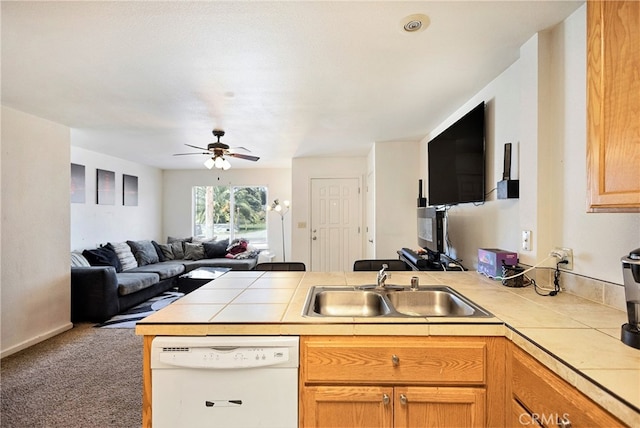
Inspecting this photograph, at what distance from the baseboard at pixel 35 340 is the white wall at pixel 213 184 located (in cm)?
326

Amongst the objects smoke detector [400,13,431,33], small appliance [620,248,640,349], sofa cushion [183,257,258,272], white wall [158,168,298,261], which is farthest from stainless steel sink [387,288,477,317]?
white wall [158,168,298,261]

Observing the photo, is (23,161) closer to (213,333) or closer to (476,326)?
(213,333)

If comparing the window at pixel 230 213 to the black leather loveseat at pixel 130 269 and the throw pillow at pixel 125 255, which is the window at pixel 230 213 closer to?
the black leather loveseat at pixel 130 269

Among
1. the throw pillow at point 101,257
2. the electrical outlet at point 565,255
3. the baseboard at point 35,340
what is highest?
the electrical outlet at point 565,255

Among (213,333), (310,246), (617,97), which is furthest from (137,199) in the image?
(617,97)

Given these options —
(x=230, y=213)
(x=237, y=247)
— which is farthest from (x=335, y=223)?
(x=230, y=213)

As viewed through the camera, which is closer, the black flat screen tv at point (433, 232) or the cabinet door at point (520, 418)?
the cabinet door at point (520, 418)

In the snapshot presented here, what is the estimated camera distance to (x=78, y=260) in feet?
12.5

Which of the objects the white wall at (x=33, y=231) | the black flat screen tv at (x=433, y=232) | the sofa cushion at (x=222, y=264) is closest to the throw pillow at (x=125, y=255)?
the sofa cushion at (x=222, y=264)

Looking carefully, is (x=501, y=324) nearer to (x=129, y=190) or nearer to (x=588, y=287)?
(x=588, y=287)

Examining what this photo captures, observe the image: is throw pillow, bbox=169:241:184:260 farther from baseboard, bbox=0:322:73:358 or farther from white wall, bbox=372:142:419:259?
white wall, bbox=372:142:419:259

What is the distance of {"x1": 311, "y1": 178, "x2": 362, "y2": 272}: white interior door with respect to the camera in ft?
16.7

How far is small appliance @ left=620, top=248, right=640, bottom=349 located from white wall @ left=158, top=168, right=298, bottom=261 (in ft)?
18.3

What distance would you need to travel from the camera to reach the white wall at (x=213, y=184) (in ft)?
20.6
